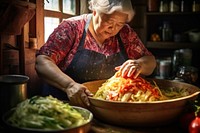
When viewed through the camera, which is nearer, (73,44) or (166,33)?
(73,44)

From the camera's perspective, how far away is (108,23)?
2197 mm

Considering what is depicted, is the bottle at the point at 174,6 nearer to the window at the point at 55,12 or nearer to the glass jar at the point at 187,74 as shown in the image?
the glass jar at the point at 187,74

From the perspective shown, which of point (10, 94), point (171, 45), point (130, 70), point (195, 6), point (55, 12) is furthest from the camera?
point (171, 45)

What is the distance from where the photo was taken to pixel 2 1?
1778 mm

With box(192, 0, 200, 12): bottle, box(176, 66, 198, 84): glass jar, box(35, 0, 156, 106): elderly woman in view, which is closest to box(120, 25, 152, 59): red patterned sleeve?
box(35, 0, 156, 106): elderly woman

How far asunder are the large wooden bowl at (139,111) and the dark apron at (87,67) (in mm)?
589

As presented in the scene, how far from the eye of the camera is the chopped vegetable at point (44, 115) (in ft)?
4.48

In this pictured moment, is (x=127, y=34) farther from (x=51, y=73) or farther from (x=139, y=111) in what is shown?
(x=139, y=111)

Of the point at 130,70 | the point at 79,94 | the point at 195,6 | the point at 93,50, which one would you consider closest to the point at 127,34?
the point at 93,50

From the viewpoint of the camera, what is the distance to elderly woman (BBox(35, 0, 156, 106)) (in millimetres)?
2045

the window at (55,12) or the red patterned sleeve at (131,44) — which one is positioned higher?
the window at (55,12)

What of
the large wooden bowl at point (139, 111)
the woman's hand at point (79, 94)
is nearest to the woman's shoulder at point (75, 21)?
the woman's hand at point (79, 94)

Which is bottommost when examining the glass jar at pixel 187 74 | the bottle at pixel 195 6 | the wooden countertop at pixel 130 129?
the wooden countertop at pixel 130 129

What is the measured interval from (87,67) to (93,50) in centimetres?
14
